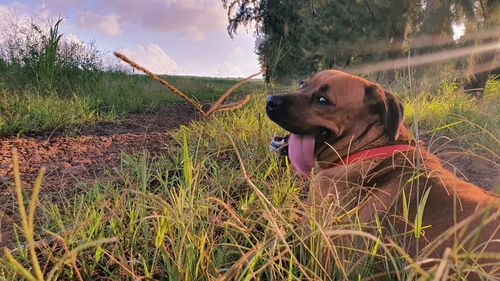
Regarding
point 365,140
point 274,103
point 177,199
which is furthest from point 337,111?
point 177,199

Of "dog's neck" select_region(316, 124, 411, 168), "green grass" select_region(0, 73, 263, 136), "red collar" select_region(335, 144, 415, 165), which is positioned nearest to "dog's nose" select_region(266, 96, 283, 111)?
"dog's neck" select_region(316, 124, 411, 168)

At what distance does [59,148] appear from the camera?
13.1 ft

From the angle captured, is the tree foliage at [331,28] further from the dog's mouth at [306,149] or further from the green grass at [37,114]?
the dog's mouth at [306,149]

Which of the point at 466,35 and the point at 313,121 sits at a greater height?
the point at 466,35

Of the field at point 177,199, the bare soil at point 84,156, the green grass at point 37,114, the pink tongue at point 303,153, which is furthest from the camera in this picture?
the green grass at point 37,114

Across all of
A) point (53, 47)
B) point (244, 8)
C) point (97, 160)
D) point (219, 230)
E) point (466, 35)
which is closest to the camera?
point (219, 230)

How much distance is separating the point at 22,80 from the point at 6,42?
1.10 m

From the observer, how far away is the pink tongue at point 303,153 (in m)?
2.62

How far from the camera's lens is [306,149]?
2.64 m

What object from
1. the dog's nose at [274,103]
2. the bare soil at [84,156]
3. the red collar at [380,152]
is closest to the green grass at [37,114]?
the bare soil at [84,156]

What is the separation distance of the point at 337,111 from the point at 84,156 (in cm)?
224

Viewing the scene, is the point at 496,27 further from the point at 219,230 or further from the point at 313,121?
the point at 219,230

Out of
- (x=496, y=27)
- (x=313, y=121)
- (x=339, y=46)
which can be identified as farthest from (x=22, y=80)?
(x=339, y=46)

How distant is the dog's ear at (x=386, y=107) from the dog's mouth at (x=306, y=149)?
0.30 metres
